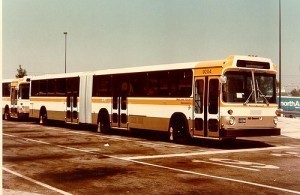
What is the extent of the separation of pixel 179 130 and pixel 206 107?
2.08 metres

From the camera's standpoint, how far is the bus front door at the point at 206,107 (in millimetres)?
16234

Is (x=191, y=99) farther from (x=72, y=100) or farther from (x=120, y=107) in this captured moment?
(x=72, y=100)

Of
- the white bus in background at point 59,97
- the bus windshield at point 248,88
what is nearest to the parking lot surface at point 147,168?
the bus windshield at point 248,88

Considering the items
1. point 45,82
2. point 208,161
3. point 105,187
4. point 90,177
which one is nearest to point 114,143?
point 208,161

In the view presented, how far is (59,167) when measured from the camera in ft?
38.1

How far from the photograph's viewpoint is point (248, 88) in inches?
647

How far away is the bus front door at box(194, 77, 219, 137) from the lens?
16234 millimetres

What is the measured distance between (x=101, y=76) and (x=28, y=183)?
14.5m

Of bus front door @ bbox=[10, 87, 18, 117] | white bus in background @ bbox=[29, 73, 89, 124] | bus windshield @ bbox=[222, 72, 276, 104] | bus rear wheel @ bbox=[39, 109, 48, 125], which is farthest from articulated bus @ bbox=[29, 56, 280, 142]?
bus front door @ bbox=[10, 87, 18, 117]

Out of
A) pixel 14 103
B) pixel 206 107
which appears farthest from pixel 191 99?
pixel 14 103

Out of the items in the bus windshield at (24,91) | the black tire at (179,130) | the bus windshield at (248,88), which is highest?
the bus windshield at (24,91)

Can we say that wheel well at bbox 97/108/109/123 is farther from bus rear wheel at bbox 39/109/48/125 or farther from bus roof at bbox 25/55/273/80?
bus rear wheel at bbox 39/109/48/125

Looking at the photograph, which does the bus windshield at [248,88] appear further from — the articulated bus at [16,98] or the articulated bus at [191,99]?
the articulated bus at [16,98]

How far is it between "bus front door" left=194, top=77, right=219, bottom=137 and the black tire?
88 cm
